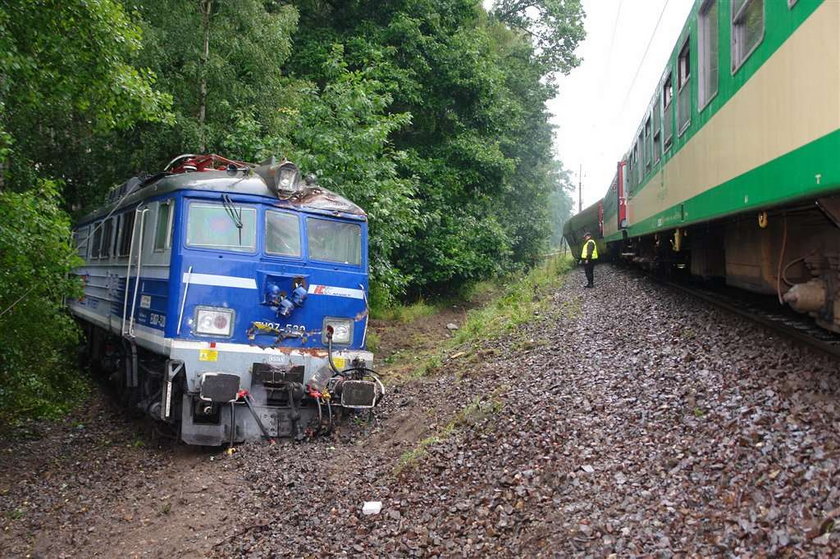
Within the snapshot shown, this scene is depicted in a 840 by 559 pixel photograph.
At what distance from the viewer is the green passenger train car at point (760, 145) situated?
3.81 meters

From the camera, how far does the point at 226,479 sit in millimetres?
6660

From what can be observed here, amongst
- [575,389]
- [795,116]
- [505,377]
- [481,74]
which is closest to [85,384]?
[505,377]

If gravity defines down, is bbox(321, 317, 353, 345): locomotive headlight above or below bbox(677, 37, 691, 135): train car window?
below

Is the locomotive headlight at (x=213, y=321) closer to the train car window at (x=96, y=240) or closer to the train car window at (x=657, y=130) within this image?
the train car window at (x=96, y=240)

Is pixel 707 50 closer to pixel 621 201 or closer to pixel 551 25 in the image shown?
pixel 621 201

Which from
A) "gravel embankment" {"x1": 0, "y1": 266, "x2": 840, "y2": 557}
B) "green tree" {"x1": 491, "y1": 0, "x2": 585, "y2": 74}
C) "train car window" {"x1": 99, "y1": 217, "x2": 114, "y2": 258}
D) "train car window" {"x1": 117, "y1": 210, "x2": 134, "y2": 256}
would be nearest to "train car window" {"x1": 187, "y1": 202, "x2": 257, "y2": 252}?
"train car window" {"x1": 117, "y1": 210, "x2": 134, "y2": 256}

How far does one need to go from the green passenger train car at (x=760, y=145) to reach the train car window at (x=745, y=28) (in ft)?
0.03

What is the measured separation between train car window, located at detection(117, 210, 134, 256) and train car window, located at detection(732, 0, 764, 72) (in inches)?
274

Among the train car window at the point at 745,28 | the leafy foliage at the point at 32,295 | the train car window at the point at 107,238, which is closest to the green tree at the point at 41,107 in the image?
the leafy foliage at the point at 32,295

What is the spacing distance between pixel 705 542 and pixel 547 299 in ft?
36.9

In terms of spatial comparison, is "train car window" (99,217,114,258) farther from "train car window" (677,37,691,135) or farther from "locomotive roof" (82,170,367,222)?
"train car window" (677,37,691,135)

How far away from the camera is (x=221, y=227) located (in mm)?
7555

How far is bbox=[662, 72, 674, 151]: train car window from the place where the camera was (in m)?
9.37

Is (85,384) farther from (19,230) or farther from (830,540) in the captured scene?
(830,540)
